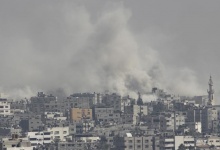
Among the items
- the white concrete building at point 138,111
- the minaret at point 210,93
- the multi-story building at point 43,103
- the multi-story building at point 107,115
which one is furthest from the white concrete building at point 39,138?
the minaret at point 210,93

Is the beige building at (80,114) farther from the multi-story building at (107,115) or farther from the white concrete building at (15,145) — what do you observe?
the white concrete building at (15,145)

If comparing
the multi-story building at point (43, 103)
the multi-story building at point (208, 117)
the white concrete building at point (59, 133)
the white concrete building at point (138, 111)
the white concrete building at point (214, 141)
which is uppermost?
the multi-story building at point (43, 103)

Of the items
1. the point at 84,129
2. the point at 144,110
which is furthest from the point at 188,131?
the point at 144,110

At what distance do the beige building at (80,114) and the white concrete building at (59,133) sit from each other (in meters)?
16.6

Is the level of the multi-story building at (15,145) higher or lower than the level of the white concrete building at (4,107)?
lower

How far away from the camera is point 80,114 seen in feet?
531

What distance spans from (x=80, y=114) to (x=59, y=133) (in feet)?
74.8

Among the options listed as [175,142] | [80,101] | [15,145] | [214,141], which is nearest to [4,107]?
[80,101]

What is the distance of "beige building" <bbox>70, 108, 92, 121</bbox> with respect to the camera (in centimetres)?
15907

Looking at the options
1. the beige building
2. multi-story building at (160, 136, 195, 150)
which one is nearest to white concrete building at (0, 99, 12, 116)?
the beige building

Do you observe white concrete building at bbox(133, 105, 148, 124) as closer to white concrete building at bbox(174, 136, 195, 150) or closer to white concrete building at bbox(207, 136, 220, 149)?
white concrete building at bbox(207, 136, 220, 149)

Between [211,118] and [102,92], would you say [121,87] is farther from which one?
[211,118]

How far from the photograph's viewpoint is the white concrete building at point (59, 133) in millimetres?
136625

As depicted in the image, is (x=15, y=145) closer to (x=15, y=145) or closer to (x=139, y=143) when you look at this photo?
Result: (x=15, y=145)
